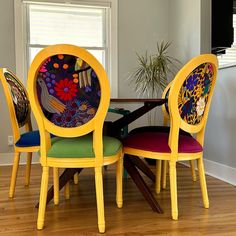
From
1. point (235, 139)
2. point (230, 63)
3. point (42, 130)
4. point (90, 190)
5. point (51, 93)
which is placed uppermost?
point (230, 63)

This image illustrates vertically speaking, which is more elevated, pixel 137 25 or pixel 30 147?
pixel 137 25

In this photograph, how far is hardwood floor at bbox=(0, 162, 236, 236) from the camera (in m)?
1.84

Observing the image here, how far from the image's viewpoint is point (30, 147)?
2.40 meters

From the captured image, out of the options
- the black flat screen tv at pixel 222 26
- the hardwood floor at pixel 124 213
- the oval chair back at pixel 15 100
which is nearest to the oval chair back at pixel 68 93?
the hardwood floor at pixel 124 213

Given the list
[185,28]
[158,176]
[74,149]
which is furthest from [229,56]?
[74,149]

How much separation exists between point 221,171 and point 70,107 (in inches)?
73.9

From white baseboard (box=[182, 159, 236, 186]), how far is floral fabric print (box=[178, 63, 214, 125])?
106 cm

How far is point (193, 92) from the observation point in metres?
2.04

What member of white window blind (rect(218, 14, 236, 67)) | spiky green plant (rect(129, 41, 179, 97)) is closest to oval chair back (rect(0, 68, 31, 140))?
spiky green plant (rect(129, 41, 179, 97))

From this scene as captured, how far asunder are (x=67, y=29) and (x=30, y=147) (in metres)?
2.07

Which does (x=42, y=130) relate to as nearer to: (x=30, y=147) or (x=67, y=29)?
(x=30, y=147)

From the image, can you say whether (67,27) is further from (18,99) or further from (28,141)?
(28,141)

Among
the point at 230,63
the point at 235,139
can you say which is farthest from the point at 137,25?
the point at 235,139

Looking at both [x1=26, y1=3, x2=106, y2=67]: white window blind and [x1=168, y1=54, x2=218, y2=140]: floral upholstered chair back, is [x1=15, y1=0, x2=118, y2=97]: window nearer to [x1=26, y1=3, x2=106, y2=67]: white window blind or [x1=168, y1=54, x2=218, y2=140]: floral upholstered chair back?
[x1=26, y1=3, x2=106, y2=67]: white window blind
